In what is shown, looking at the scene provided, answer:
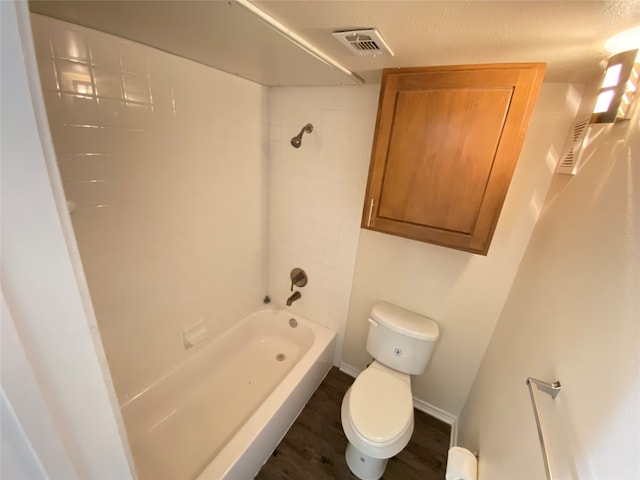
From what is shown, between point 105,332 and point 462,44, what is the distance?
1893 mm

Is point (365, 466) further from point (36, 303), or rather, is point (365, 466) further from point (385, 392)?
point (36, 303)

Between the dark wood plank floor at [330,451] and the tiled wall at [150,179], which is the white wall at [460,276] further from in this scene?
the tiled wall at [150,179]

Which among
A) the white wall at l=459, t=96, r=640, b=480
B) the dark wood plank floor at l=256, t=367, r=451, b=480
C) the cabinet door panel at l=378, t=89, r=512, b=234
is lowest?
the dark wood plank floor at l=256, t=367, r=451, b=480

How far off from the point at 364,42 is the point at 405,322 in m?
1.41

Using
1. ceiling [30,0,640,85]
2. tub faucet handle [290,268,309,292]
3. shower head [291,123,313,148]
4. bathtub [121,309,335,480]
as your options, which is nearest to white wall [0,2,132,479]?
ceiling [30,0,640,85]

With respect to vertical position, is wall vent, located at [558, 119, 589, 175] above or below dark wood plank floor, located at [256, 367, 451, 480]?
above

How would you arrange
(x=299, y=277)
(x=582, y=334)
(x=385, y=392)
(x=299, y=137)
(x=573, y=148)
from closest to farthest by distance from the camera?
1. (x=582, y=334)
2. (x=573, y=148)
3. (x=385, y=392)
4. (x=299, y=137)
5. (x=299, y=277)

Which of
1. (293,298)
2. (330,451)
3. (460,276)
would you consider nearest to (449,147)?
(460,276)

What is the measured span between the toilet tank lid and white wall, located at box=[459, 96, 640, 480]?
38 cm

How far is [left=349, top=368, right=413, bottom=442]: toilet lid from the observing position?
1313mm

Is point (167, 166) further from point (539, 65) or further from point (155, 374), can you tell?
point (539, 65)

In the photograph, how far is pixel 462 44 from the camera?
0.90 m

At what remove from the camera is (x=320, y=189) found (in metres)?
1.81

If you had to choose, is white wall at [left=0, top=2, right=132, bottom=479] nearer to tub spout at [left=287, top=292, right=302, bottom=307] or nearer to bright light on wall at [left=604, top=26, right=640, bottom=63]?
bright light on wall at [left=604, top=26, right=640, bottom=63]
